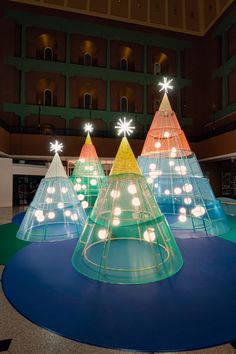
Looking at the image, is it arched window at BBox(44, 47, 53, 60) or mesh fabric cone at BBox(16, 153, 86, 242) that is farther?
arched window at BBox(44, 47, 53, 60)

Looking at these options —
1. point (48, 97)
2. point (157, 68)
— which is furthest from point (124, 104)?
point (48, 97)

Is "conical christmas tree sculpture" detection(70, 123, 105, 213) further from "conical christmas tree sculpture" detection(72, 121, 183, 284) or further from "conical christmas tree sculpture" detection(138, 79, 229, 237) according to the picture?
"conical christmas tree sculpture" detection(72, 121, 183, 284)

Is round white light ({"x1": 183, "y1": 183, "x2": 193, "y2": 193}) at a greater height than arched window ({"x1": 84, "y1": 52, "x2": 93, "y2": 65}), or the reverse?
arched window ({"x1": 84, "y1": 52, "x2": 93, "y2": 65})

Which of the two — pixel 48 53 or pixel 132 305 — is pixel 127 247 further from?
pixel 48 53

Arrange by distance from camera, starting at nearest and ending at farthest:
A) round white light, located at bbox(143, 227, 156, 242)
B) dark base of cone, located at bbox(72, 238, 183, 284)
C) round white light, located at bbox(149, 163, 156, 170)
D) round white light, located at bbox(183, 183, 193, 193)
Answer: dark base of cone, located at bbox(72, 238, 183, 284), round white light, located at bbox(143, 227, 156, 242), round white light, located at bbox(183, 183, 193, 193), round white light, located at bbox(149, 163, 156, 170)

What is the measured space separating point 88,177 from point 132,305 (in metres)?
8.44

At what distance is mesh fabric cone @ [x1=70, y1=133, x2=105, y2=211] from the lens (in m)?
11.1

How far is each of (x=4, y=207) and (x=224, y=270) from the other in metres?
13.0

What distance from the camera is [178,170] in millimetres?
8078

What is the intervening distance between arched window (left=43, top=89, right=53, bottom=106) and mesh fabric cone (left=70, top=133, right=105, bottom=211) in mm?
8780

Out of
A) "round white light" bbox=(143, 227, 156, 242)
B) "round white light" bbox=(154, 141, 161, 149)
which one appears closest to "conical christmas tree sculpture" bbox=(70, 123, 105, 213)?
"round white light" bbox=(154, 141, 161, 149)

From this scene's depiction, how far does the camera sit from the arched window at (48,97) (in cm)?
1816

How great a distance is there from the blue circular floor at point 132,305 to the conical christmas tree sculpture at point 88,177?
655 cm

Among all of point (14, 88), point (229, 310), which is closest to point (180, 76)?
point (14, 88)
